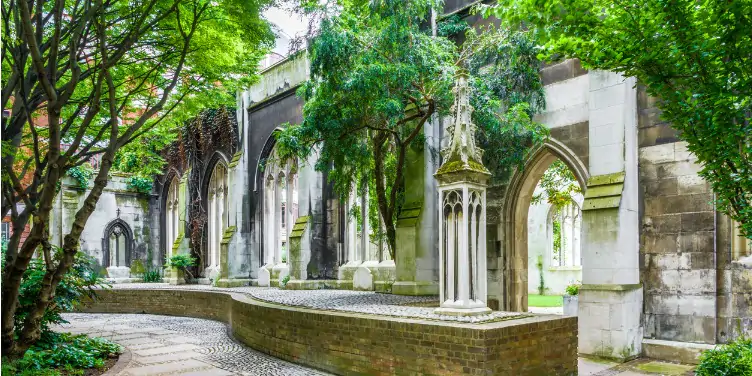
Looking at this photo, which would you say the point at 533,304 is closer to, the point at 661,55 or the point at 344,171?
the point at 344,171

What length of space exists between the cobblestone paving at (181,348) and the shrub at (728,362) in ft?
14.7

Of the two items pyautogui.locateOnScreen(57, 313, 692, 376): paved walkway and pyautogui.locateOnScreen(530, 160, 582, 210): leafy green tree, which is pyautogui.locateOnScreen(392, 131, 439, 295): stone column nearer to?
pyautogui.locateOnScreen(57, 313, 692, 376): paved walkway

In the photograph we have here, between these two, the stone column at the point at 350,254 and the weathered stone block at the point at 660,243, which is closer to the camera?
the weathered stone block at the point at 660,243

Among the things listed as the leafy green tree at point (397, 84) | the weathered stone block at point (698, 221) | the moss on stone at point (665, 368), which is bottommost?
the moss on stone at point (665, 368)

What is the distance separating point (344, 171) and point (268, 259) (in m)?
7.36

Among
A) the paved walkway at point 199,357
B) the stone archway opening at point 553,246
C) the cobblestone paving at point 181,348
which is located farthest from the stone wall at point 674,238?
the stone archway opening at point 553,246

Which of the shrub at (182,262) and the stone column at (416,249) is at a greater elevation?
the stone column at (416,249)

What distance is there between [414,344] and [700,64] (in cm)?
406

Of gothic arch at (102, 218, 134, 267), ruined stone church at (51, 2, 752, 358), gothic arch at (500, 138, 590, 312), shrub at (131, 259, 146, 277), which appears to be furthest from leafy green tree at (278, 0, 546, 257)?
shrub at (131, 259, 146, 277)

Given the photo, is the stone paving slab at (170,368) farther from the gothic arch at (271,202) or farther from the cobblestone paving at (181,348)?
the gothic arch at (271,202)

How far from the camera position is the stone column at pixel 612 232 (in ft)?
29.7

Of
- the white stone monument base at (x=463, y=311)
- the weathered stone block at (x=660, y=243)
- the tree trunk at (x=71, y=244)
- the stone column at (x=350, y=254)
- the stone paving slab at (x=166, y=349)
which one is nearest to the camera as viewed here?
the tree trunk at (x=71, y=244)

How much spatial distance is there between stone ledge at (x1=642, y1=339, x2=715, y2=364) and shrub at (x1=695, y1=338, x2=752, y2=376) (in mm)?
2420

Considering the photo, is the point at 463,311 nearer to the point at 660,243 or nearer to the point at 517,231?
the point at 660,243
